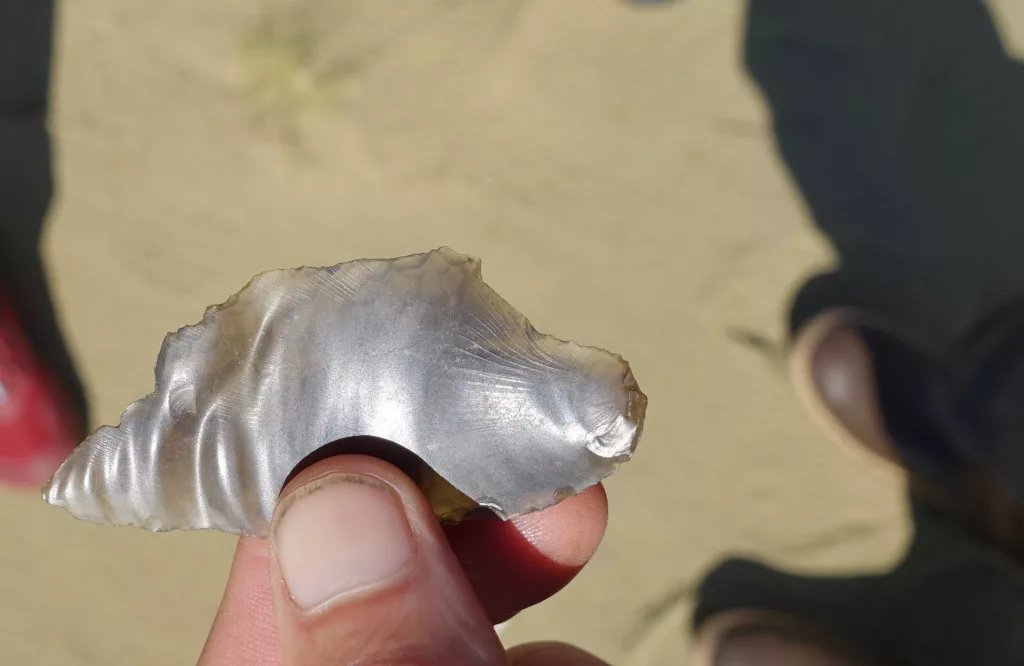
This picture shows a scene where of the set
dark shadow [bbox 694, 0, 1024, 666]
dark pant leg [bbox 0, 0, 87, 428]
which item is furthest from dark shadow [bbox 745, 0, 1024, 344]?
dark pant leg [bbox 0, 0, 87, 428]

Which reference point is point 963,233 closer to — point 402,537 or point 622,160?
point 622,160

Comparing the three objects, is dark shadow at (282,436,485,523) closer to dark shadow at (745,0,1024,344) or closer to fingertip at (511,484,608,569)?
fingertip at (511,484,608,569)

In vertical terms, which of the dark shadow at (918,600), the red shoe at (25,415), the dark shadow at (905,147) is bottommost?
the dark shadow at (918,600)

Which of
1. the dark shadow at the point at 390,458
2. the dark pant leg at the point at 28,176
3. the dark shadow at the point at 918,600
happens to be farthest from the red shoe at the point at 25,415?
the dark shadow at the point at 918,600

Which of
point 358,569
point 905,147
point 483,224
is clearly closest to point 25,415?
point 483,224

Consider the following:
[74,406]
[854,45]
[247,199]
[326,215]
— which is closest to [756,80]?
[854,45]

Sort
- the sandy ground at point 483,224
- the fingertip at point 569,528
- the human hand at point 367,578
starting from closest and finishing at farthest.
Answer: the human hand at point 367,578, the fingertip at point 569,528, the sandy ground at point 483,224

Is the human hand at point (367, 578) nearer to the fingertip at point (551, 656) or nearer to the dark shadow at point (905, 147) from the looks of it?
the fingertip at point (551, 656)
